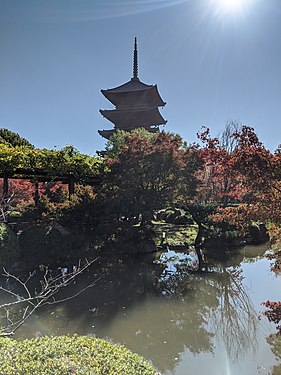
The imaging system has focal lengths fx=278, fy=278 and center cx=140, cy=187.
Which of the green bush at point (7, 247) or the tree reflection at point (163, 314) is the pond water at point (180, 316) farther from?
the green bush at point (7, 247)

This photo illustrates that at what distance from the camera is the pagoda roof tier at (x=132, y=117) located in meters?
19.9

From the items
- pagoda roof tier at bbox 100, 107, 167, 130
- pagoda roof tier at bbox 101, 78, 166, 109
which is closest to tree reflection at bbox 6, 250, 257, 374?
pagoda roof tier at bbox 100, 107, 167, 130

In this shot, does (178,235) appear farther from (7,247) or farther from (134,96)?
(134,96)

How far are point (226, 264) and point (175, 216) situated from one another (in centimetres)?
662

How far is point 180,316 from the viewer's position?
4.98 meters

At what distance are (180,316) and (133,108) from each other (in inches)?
662

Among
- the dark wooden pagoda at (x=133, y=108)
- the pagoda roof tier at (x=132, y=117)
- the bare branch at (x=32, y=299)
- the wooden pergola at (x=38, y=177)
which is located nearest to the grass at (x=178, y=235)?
the wooden pergola at (x=38, y=177)

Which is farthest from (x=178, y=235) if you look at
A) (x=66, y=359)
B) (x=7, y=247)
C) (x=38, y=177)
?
(x=66, y=359)

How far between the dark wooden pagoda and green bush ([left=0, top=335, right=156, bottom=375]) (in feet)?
57.9

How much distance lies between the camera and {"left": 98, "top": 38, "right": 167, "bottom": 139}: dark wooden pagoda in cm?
1958

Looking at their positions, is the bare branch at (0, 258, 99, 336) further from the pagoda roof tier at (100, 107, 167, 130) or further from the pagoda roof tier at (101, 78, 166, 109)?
the pagoda roof tier at (101, 78, 166, 109)

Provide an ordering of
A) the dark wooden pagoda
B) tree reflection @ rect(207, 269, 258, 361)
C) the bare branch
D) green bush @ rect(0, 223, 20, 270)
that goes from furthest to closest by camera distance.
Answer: the dark wooden pagoda → green bush @ rect(0, 223, 20, 270) → tree reflection @ rect(207, 269, 258, 361) → the bare branch

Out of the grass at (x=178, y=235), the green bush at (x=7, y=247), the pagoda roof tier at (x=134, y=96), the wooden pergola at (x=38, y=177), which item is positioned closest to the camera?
the green bush at (x=7, y=247)

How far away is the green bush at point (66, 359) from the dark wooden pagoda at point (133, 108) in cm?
1765
